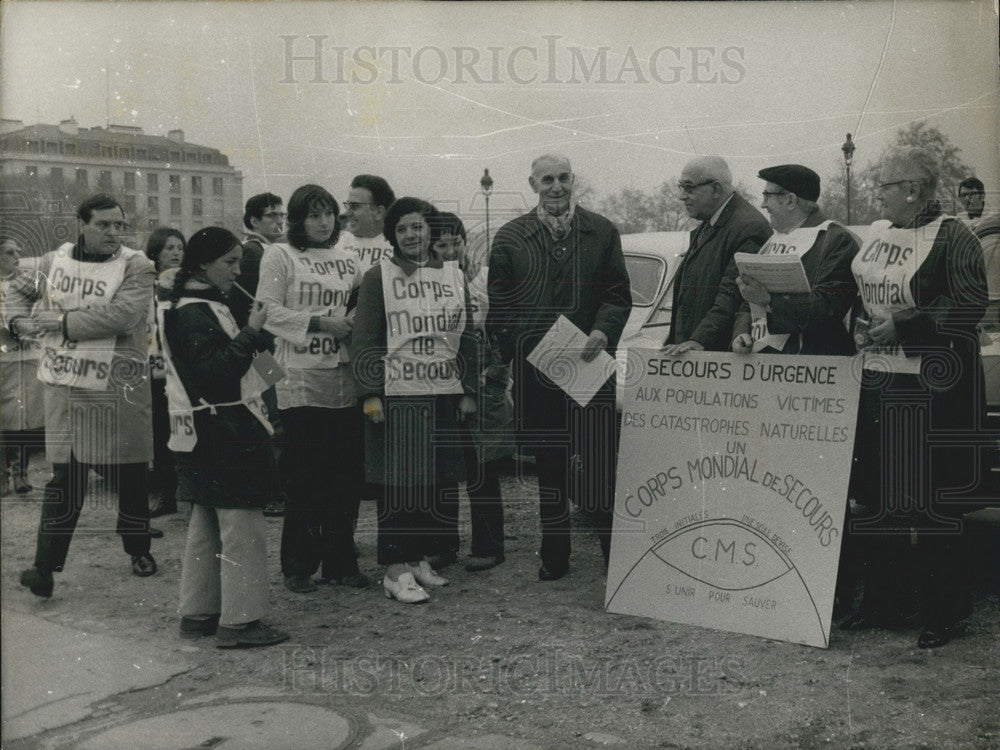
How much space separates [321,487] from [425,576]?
0.68m

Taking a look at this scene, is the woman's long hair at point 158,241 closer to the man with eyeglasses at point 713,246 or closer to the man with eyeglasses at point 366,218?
the man with eyeglasses at point 366,218

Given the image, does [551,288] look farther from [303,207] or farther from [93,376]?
[93,376]

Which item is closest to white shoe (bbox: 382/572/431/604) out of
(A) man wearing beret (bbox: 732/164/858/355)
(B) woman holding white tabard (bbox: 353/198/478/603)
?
(B) woman holding white tabard (bbox: 353/198/478/603)

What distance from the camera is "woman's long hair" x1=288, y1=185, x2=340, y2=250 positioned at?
5336 millimetres

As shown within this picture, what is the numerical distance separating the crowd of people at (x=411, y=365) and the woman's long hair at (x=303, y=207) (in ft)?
0.03

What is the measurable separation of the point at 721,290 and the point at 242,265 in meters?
2.18

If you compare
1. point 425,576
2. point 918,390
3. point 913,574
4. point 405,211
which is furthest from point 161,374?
point 913,574

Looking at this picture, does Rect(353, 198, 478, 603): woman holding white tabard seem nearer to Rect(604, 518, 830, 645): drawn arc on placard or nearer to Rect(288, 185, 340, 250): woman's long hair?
Rect(288, 185, 340, 250): woman's long hair

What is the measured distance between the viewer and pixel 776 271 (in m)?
4.96

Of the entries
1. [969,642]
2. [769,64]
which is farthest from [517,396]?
[969,642]

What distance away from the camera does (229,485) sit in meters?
4.91

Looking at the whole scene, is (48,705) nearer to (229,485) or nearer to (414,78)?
(229,485)

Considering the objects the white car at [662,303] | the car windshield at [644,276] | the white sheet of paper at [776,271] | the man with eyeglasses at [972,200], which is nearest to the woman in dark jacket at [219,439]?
the white car at [662,303]

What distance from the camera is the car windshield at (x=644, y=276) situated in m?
6.38
